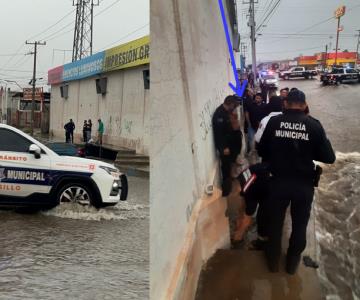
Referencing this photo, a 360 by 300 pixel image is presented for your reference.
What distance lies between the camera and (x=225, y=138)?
Answer: 6.82 m

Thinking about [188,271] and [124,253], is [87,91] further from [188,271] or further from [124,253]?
[188,271]

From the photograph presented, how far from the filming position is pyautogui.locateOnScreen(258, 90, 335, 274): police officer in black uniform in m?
4.91

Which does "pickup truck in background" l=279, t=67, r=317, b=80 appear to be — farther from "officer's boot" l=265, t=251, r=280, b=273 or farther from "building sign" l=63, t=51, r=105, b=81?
"officer's boot" l=265, t=251, r=280, b=273

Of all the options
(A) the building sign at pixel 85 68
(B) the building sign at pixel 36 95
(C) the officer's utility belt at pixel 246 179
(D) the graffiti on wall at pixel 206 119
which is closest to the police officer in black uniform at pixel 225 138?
(D) the graffiti on wall at pixel 206 119

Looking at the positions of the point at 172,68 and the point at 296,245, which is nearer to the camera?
the point at 172,68

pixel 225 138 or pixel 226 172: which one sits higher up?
pixel 225 138

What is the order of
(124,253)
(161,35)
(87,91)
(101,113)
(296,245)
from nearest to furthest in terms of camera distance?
(161,35), (296,245), (124,253), (101,113), (87,91)

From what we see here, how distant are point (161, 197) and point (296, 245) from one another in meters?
1.99

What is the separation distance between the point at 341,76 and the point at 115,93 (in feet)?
76.1

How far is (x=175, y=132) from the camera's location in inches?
169

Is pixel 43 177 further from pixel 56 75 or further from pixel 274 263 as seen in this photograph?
pixel 56 75

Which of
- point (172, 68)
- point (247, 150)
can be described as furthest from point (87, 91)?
point (172, 68)

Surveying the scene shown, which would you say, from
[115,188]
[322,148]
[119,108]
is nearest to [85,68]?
[119,108]

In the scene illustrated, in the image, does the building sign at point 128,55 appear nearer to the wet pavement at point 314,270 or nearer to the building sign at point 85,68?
the building sign at point 85,68
